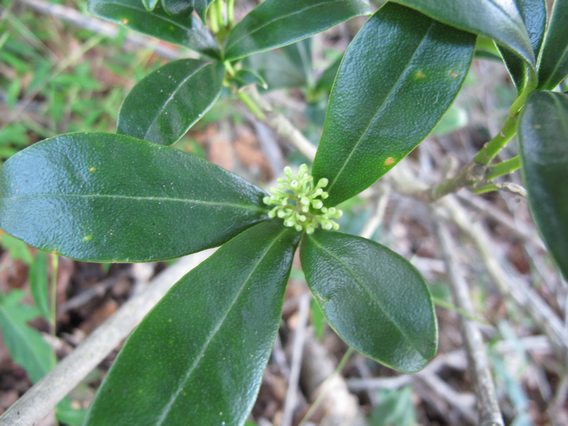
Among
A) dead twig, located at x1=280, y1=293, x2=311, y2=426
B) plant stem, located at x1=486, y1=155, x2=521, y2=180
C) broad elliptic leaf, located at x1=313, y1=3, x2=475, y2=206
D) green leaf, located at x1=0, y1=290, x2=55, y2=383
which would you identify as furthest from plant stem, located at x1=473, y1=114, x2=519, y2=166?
green leaf, located at x1=0, y1=290, x2=55, y2=383

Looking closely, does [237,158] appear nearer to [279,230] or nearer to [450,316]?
[450,316]

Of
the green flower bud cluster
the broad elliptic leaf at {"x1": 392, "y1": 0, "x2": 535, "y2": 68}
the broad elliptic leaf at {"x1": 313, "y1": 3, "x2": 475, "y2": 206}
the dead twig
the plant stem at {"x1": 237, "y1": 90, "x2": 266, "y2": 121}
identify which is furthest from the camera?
the dead twig

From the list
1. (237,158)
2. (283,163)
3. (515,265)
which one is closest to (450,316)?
(515,265)

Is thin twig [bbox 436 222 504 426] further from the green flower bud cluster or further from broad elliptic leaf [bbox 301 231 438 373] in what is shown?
the green flower bud cluster

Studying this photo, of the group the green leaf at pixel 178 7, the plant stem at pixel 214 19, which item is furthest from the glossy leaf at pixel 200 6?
the plant stem at pixel 214 19

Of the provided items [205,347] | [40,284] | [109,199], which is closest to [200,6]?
[109,199]

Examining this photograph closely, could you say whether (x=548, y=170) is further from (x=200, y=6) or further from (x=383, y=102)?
(x=200, y=6)
